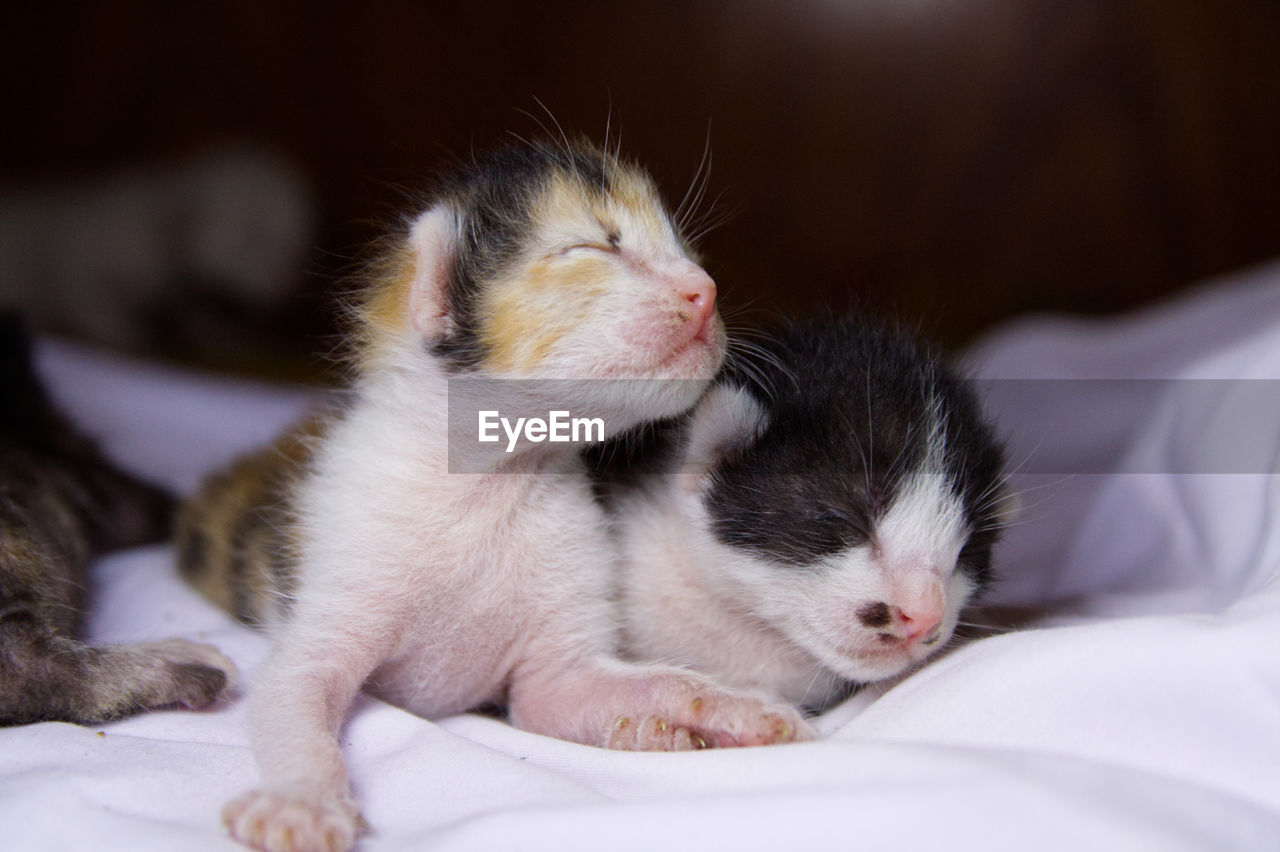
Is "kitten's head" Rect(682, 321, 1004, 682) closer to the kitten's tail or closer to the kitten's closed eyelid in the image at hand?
the kitten's closed eyelid

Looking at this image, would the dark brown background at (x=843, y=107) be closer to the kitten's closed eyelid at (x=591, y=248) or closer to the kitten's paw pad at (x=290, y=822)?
the kitten's closed eyelid at (x=591, y=248)

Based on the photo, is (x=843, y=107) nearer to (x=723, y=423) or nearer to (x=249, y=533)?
(x=723, y=423)

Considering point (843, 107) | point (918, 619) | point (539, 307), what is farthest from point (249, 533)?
point (843, 107)

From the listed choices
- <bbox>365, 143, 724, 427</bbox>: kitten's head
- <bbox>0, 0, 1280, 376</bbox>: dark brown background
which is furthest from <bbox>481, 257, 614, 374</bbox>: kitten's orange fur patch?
<bbox>0, 0, 1280, 376</bbox>: dark brown background

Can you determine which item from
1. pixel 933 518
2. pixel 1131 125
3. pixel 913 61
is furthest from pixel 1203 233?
pixel 933 518

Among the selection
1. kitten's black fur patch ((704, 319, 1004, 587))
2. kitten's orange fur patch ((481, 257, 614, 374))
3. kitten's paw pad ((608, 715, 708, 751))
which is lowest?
kitten's paw pad ((608, 715, 708, 751))

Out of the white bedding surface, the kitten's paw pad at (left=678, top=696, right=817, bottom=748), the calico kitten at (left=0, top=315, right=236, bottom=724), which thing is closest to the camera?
the white bedding surface
